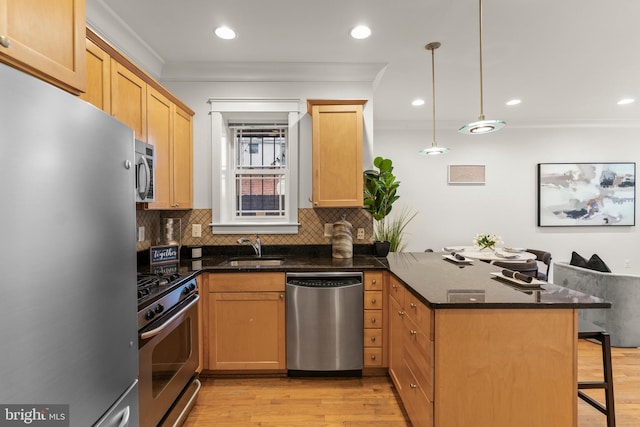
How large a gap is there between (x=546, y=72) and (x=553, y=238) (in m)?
2.99

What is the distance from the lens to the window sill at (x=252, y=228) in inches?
117

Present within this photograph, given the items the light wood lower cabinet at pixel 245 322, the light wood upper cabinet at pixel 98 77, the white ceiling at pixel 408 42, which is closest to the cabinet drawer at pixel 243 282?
the light wood lower cabinet at pixel 245 322

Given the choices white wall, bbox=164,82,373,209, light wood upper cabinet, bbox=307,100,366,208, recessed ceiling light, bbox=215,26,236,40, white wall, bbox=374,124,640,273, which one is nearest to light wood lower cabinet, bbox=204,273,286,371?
light wood upper cabinet, bbox=307,100,366,208

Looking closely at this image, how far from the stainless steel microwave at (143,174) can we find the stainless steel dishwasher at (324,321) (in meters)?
1.18

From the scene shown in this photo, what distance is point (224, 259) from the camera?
9.25 feet

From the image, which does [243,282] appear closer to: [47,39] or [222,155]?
[222,155]

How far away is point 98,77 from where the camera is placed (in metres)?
1.68

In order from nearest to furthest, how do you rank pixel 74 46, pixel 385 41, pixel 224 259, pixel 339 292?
pixel 74 46 → pixel 339 292 → pixel 385 41 → pixel 224 259

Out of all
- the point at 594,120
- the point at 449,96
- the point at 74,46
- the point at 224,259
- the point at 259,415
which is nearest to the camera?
the point at 74,46

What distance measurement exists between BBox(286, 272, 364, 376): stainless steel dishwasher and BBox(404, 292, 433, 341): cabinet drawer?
591 millimetres

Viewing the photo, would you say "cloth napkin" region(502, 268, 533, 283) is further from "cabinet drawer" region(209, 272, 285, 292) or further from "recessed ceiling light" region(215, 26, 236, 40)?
"recessed ceiling light" region(215, 26, 236, 40)

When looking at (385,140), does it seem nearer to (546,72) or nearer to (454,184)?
(454,184)

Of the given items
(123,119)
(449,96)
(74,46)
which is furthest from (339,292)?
(449,96)

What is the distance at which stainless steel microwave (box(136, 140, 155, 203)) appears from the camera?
1.84m
